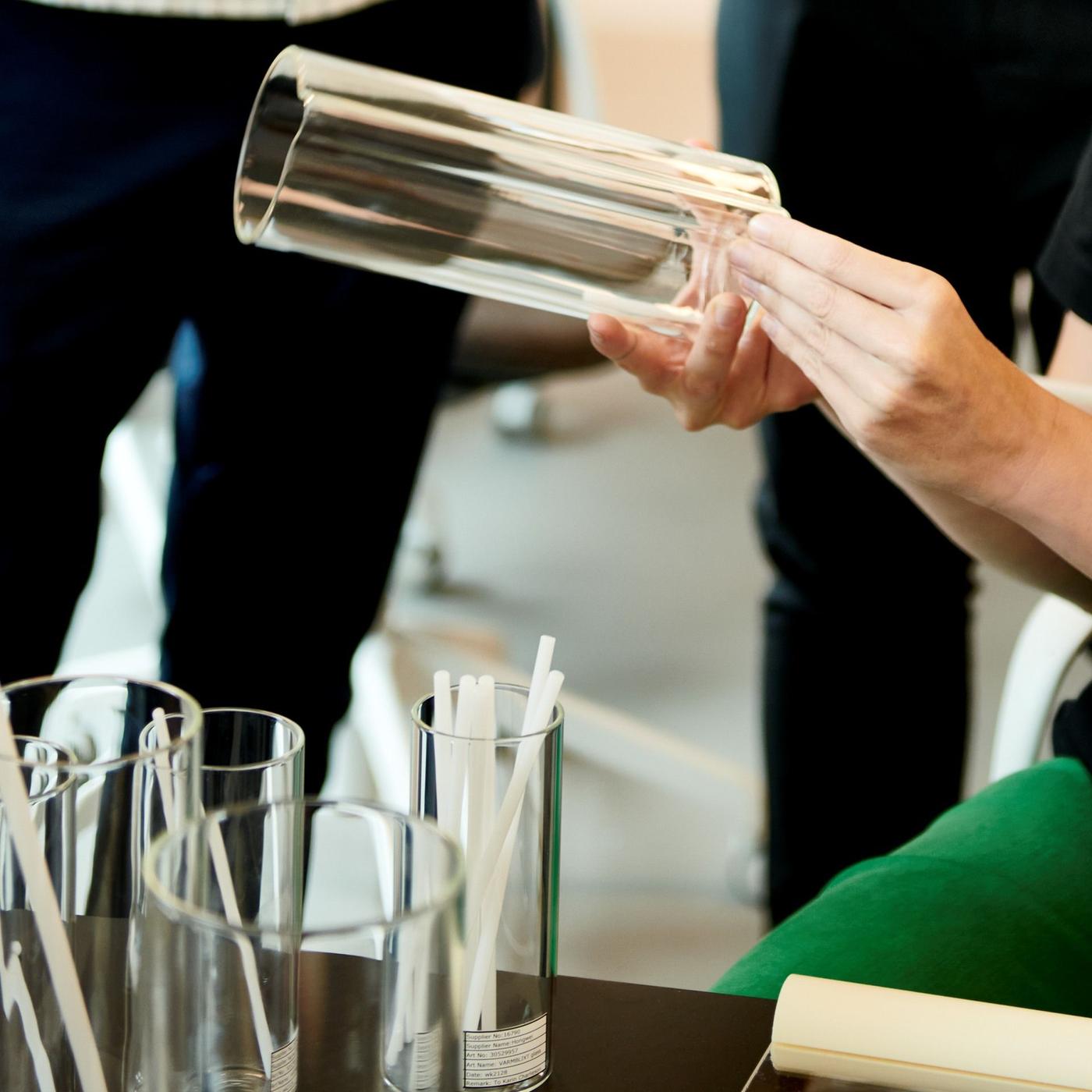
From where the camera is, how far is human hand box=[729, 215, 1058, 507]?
2.06 feet

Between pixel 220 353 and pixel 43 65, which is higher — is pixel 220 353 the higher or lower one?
the lower one

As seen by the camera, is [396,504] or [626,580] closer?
[396,504]

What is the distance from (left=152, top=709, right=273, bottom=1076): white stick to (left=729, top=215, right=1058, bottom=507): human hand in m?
0.35

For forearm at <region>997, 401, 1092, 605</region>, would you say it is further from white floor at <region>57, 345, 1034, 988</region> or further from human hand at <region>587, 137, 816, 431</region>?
white floor at <region>57, 345, 1034, 988</region>

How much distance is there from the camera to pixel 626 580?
240cm

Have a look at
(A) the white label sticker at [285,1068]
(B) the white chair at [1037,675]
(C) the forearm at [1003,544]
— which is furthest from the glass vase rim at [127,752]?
(B) the white chair at [1037,675]

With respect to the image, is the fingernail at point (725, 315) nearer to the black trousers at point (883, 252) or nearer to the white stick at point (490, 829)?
the white stick at point (490, 829)

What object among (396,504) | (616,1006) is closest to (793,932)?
(616,1006)

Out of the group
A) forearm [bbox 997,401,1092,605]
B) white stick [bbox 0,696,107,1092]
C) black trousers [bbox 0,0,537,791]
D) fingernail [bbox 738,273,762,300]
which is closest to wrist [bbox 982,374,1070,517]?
forearm [bbox 997,401,1092,605]

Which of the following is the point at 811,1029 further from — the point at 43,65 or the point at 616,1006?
the point at 43,65

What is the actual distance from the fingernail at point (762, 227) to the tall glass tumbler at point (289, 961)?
0.35 metres

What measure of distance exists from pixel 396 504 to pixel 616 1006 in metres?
0.86

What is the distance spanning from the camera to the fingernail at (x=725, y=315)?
770mm

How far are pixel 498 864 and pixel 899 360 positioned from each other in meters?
0.29
